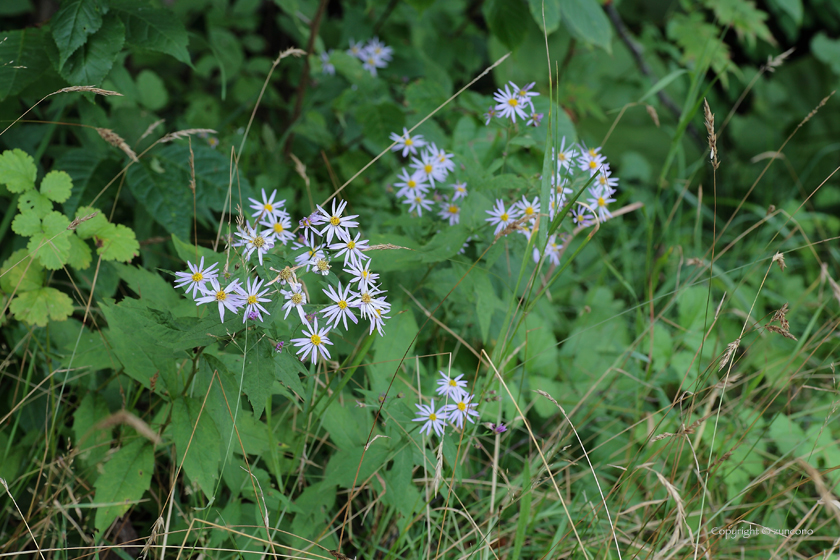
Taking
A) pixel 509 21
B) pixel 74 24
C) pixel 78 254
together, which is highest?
pixel 509 21

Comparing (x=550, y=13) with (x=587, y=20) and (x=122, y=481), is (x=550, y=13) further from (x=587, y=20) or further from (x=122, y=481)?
(x=122, y=481)

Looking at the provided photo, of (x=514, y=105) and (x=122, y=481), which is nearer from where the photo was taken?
(x=122, y=481)

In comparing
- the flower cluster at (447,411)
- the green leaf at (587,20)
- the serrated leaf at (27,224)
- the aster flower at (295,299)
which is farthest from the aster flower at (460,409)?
the green leaf at (587,20)

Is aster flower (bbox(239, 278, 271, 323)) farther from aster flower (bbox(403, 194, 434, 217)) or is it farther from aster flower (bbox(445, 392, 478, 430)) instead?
aster flower (bbox(403, 194, 434, 217))

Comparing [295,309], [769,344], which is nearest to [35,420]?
[295,309]

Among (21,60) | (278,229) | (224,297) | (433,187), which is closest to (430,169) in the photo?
(433,187)

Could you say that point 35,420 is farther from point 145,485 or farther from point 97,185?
point 97,185

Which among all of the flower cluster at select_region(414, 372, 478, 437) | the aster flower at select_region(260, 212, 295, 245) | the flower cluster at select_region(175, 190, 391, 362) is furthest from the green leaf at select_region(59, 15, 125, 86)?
the flower cluster at select_region(414, 372, 478, 437)
